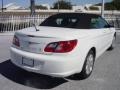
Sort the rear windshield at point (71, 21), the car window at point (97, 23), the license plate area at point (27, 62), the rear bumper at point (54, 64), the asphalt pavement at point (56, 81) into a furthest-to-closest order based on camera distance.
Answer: the car window at point (97, 23) → the rear windshield at point (71, 21) → the asphalt pavement at point (56, 81) → the license plate area at point (27, 62) → the rear bumper at point (54, 64)

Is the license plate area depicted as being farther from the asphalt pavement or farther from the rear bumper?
the asphalt pavement

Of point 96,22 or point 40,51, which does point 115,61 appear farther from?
point 40,51

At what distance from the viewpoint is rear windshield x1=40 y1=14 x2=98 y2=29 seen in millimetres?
5453

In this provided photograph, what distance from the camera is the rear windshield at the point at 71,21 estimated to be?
17.9ft

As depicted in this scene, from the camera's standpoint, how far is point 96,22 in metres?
6.14

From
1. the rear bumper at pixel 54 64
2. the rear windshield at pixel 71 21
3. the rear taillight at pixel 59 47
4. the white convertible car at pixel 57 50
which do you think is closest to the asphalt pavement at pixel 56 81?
the white convertible car at pixel 57 50

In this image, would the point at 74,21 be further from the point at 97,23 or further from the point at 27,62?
the point at 27,62

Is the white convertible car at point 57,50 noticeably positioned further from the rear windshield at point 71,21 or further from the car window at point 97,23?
the car window at point 97,23

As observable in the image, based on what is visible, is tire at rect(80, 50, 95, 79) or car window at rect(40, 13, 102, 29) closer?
tire at rect(80, 50, 95, 79)

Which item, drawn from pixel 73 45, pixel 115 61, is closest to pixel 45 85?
pixel 73 45

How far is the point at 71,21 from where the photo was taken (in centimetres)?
563

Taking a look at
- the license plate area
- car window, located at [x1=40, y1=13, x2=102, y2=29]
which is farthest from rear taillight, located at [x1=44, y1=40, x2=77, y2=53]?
car window, located at [x1=40, y1=13, x2=102, y2=29]

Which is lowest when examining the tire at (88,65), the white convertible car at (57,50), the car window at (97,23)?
the tire at (88,65)

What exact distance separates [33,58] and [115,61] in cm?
325
